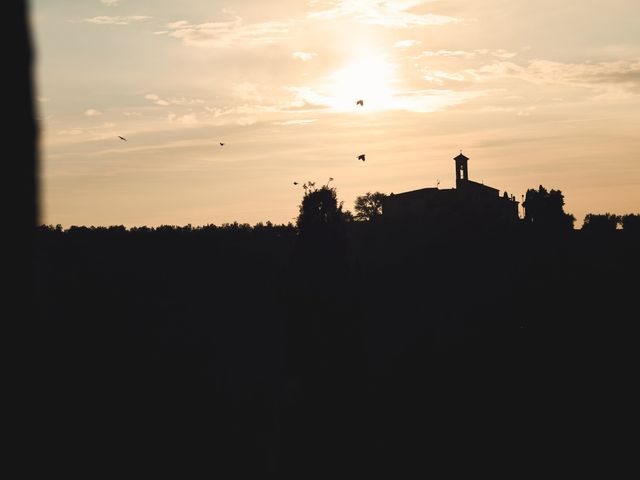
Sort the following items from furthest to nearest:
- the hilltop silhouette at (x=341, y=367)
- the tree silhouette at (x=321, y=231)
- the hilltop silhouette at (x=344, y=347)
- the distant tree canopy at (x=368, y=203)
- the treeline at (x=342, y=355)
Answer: the distant tree canopy at (x=368, y=203) < the tree silhouette at (x=321, y=231) < the hilltop silhouette at (x=344, y=347) < the treeline at (x=342, y=355) < the hilltop silhouette at (x=341, y=367)

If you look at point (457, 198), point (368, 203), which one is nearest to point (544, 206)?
point (457, 198)

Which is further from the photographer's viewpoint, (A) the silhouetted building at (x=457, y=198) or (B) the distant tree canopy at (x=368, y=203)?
(B) the distant tree canopy at (x=368, y=203)

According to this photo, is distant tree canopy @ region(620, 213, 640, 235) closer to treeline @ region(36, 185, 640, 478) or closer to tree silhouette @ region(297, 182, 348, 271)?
treeline @ region(36, 185, 640, 478)

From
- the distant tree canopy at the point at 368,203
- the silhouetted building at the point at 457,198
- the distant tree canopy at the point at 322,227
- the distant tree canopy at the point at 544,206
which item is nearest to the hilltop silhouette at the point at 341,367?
the distant tree canopy at the point at 322,227

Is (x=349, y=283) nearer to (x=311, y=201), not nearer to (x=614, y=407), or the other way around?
(x=311, y=201)

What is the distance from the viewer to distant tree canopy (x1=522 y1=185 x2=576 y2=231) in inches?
3691

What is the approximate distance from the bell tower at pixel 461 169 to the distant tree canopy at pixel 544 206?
8.96 metres

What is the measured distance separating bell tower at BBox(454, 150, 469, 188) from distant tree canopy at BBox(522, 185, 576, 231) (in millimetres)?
8962

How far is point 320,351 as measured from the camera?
94.0 ft

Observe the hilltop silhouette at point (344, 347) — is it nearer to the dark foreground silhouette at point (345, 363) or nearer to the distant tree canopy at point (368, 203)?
the dark foreground silhouette at point (345, 363)

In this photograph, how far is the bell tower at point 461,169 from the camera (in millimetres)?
105250

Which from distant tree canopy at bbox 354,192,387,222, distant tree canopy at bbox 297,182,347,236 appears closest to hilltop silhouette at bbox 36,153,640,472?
distant tree canopy at bbox 297,182,347,236

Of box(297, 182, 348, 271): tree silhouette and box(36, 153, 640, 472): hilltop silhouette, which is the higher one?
box(297, 182, 348, 271): tree silhouette

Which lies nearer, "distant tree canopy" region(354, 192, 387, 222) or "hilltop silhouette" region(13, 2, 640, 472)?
"hilltop silhouette" region(13, 2, 640, 472)
